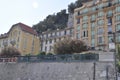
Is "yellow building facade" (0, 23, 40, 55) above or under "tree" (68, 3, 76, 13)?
under

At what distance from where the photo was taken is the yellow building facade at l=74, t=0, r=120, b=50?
52031 mm

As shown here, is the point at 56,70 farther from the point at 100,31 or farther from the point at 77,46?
the point at 100,31

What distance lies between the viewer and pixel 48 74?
29750 millimetres

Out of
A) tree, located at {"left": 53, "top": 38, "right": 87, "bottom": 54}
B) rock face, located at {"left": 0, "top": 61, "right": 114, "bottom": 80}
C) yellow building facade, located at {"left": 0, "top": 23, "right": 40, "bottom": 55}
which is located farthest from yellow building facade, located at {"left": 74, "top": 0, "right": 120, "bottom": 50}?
rock face, located at {"left": 0, "top": 61, "right": 114, "bottom": 80}

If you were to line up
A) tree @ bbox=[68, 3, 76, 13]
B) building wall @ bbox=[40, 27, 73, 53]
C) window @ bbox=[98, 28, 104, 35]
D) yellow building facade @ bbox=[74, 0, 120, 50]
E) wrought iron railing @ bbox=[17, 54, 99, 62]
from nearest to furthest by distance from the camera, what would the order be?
wrought iron railing @ bbox=[17, 54, 99, 62] < yellow building facade @ bbox=[74, 0, 120, 50] < window @ bbox=[98, 28, 104, 35] < building wall @ bbox=[40, 27, 73, 53] < tree @ bbox=[68, 3, 76, 13]

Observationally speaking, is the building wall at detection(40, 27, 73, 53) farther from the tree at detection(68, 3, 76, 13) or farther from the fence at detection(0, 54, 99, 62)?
the fence at detection(0, 54, 99, 62)

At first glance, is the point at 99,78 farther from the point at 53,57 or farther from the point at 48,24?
the point at 48,24

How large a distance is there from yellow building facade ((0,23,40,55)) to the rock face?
93.7 feet

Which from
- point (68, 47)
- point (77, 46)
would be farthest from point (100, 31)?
point (68, 47)

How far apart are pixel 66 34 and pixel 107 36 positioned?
48.7 ft

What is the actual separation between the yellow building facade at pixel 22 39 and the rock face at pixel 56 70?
28.6m

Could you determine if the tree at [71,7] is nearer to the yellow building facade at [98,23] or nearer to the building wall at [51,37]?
the building wall at [51,37]

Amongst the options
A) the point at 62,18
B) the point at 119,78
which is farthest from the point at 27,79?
the point at 62,18

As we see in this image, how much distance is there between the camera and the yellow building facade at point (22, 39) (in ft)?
207
